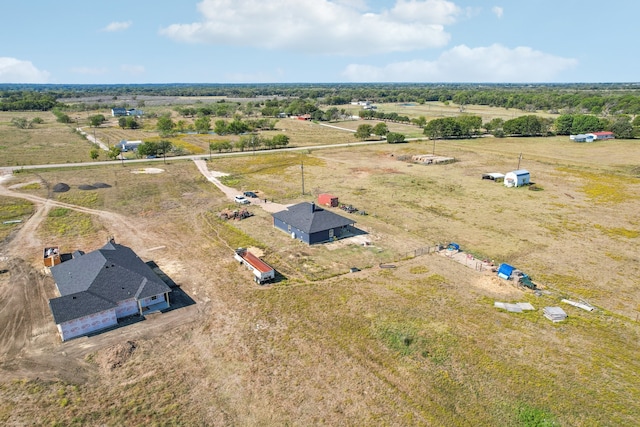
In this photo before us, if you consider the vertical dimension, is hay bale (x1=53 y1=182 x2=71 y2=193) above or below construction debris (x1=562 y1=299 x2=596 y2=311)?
above

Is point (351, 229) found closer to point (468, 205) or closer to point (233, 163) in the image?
point (468, 205)

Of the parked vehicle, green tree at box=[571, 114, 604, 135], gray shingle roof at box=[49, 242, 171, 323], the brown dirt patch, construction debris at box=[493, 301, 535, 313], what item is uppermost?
green tree at box=[571, 114, 604, 135]

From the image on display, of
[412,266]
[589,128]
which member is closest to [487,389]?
[412,266]

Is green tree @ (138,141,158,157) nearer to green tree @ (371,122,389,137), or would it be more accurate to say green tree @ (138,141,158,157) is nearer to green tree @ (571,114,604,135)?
green tree @ (371,122,389,137)

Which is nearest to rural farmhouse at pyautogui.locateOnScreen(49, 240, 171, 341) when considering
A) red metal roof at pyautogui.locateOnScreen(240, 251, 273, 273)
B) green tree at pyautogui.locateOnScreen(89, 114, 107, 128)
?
red metal roof at pyautogui.locateOnScreen(240, 251, 273, 273)

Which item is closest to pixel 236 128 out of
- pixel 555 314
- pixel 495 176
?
pixel 495 176

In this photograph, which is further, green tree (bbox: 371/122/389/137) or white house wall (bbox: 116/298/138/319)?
green tree (bbox: 371/122/389/137)
